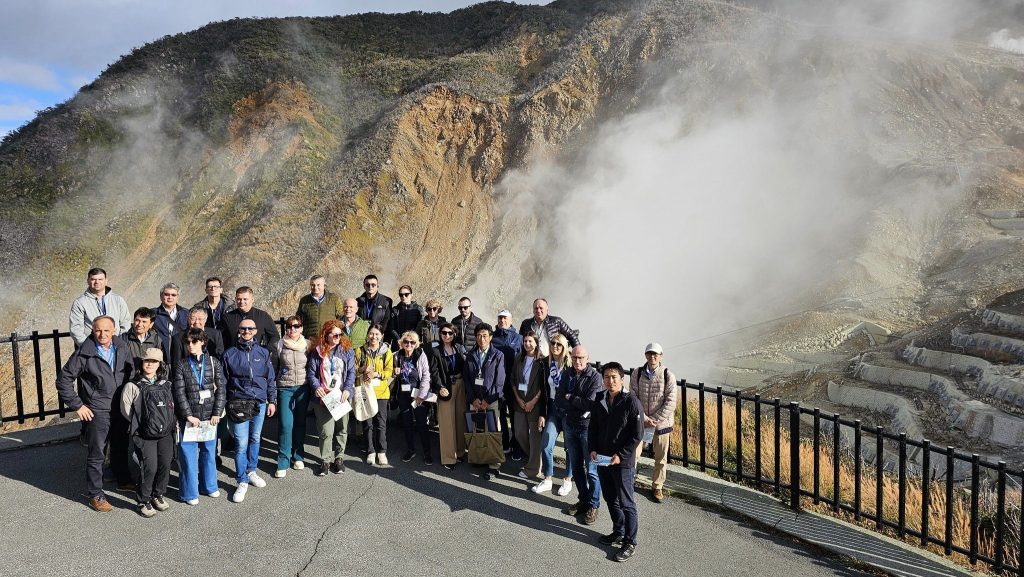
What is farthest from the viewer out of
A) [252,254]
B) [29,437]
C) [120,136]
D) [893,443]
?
[120,136]

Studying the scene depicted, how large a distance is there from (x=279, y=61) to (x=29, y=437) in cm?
2739

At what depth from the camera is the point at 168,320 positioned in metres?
7.14

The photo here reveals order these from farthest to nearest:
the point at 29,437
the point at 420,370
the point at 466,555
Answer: the point at 29,437, the point at 420,370, the point at 466,555

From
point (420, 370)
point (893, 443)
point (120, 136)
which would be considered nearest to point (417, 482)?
point (420, 370)

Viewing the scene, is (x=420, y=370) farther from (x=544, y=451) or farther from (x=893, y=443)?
(x=893, y=443)

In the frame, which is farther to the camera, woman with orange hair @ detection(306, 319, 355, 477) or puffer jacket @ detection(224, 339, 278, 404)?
woman with orange hair @ detection(306, 319, 355, 477)

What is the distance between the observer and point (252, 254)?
23.3 meters

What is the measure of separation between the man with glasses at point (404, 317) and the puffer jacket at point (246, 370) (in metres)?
2.18

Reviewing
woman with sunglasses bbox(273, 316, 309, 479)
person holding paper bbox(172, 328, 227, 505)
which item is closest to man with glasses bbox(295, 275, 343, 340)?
woman with sunglasses bbox(273, 316, 309, 479)

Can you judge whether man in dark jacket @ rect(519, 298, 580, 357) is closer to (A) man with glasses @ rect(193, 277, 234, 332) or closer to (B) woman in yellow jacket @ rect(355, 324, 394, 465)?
(B) woman in yellow jacket @ rect(355, 324, 394, 465)

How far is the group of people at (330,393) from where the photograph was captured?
19.6 ft

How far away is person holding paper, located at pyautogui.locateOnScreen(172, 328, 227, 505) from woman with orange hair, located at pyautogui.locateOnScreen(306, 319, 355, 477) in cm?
95

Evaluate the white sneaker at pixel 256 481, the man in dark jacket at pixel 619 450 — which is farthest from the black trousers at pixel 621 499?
the white sneaker at pixel 256 481

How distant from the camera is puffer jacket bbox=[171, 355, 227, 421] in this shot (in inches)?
241
